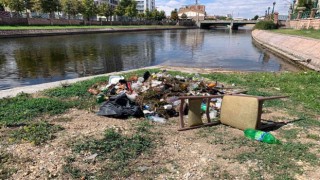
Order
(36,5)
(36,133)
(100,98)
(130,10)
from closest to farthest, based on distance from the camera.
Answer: (36,133), (100,98), (36,5), (130,10)

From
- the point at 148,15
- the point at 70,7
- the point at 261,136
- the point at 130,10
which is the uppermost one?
the point at 130,10

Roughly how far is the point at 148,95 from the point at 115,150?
2.66 metres

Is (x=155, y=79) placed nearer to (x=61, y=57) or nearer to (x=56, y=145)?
(x=56, y=145)

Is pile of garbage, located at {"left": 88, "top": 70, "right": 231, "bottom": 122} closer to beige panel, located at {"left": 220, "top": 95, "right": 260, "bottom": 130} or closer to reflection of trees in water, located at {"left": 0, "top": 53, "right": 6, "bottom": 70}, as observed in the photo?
beige panel, located at {"left": 220, "top": 95, "right": 260, "bottom": 130}

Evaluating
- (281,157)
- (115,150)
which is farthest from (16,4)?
(281,157)

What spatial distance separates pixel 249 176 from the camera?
160 inches

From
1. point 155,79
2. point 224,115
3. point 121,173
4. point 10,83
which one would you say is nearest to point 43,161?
point 121,173

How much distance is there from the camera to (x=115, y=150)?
15.6ft

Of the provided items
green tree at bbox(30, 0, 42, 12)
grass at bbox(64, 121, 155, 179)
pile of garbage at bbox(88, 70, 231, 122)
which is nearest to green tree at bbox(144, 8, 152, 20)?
green tree at bbox(30, 0, 42, 12)

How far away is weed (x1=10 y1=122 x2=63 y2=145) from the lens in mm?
4965

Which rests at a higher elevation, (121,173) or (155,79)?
(155,79)

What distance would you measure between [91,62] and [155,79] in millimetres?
10502

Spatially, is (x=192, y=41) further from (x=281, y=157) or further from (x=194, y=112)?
(x=281, y=157)

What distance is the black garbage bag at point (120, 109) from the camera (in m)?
6.37
